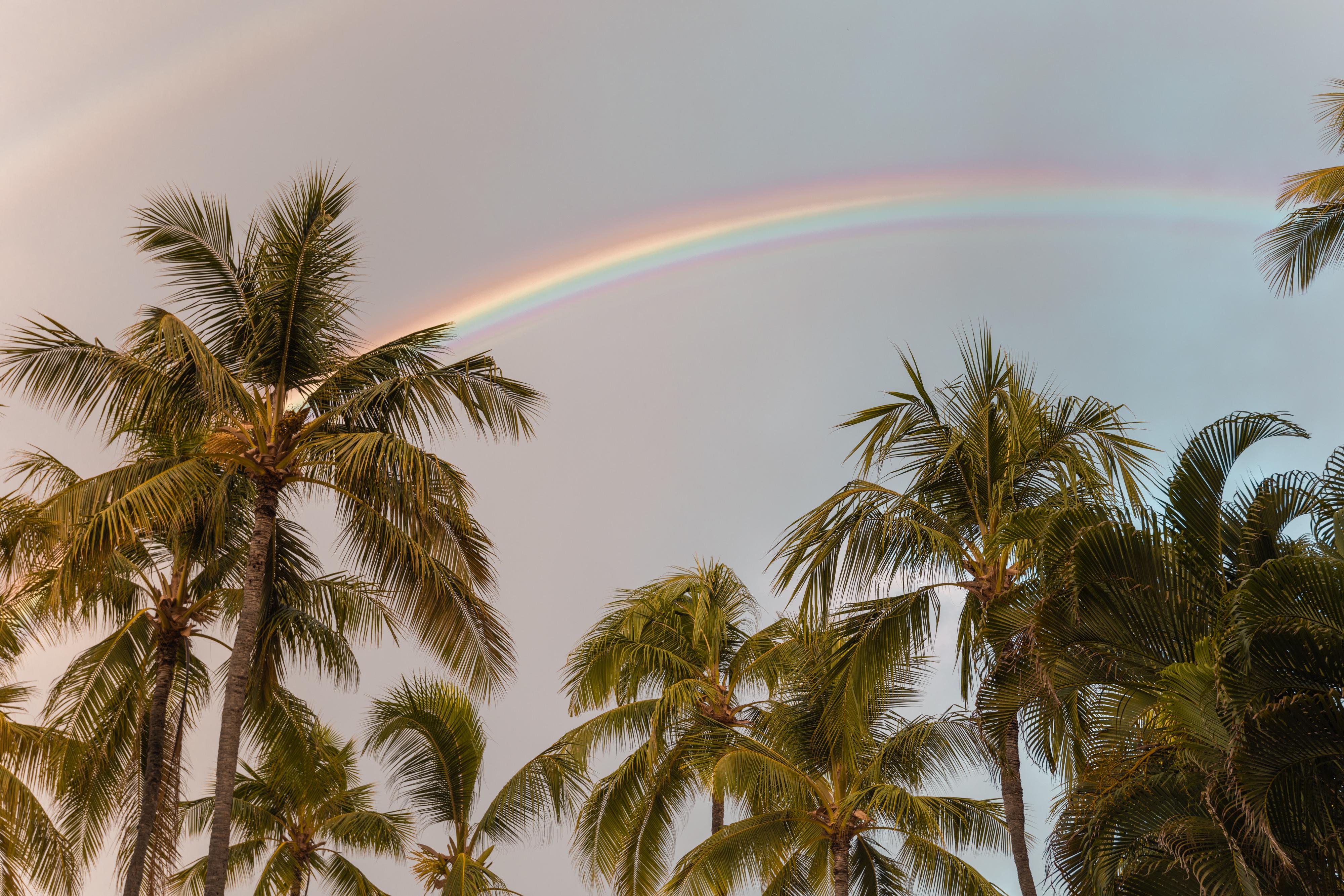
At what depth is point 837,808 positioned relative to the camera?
15719mm

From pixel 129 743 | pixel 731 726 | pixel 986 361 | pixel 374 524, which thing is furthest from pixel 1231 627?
pixel 129 743

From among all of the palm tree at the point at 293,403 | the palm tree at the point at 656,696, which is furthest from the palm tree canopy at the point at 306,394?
the palm tree at the point at 656,696

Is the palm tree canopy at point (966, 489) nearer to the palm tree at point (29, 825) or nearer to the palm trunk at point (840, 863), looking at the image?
the palm trunk at point (840, 863)

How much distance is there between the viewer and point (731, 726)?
17.2 m

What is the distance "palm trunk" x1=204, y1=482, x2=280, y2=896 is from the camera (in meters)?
11.5

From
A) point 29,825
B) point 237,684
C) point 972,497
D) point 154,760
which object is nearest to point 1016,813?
point 972,497

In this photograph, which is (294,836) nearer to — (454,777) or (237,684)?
(454,777)

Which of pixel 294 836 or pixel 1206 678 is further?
pixel 294 836

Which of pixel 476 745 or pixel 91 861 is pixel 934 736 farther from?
pixel 91 861

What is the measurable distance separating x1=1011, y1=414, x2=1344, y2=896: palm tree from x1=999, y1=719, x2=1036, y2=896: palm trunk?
5.86 feet

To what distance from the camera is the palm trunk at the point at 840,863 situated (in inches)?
613

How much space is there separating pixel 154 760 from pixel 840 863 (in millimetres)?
9703

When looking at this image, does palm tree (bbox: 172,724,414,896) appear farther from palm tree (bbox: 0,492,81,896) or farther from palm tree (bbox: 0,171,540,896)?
palm tree (bbox: 0,171,540,896)

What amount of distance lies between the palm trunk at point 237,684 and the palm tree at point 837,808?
6.06 meters
